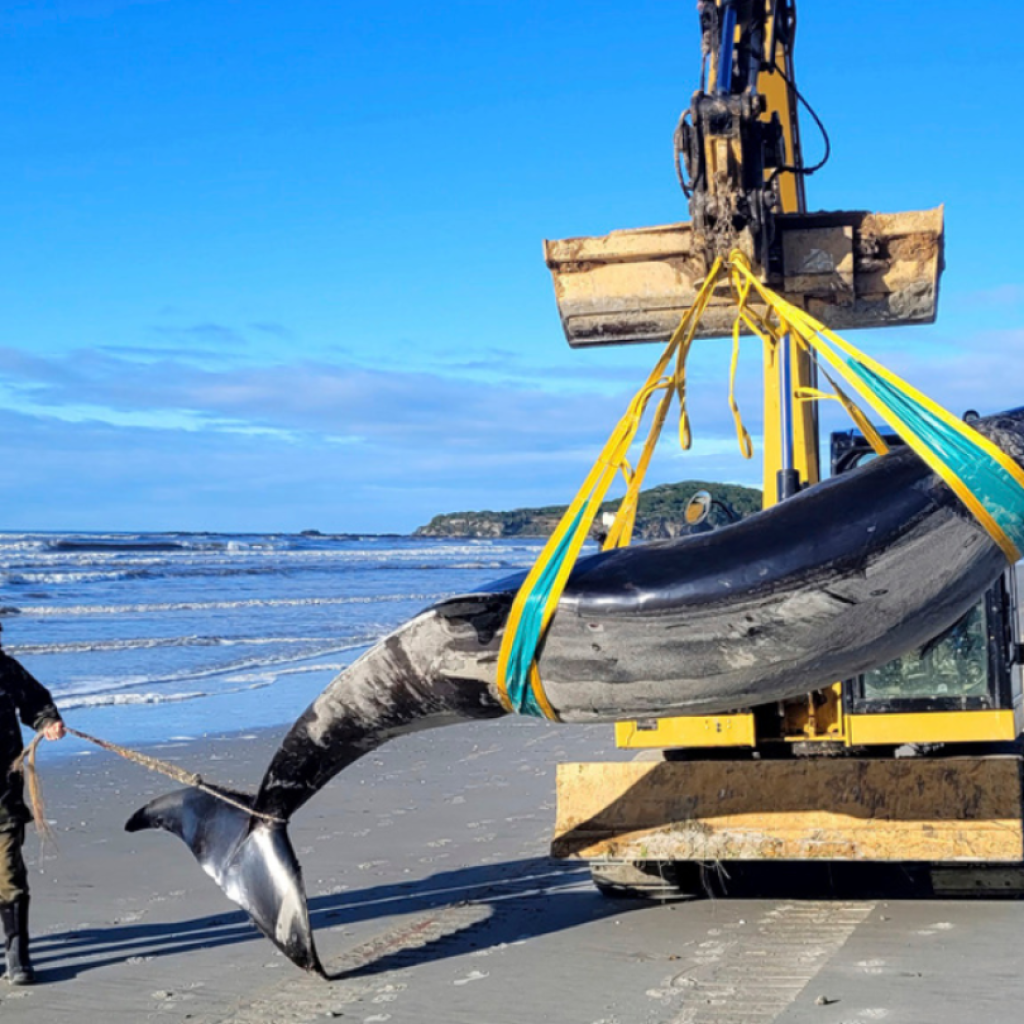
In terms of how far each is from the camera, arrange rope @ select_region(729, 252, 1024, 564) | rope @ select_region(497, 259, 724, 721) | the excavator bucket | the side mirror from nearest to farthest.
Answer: rope @ select_region(729, 252, 1024, 564), rope @ select_region(497, 259, 724, 721), the excavator bucket, the side mirror

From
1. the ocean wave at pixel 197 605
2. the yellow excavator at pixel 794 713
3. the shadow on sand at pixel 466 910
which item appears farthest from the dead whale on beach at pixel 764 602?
the ocean wave at pixel 197 605

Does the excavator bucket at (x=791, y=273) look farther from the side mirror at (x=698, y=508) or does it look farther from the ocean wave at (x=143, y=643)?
the ocean wave at (x=143, y=643)

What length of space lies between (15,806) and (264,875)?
1506 mm

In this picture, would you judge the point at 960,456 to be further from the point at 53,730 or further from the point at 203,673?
the point at 203,673

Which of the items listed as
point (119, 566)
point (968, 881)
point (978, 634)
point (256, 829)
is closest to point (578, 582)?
point (256, 829)

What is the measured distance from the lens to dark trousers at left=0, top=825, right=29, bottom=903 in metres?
6.46

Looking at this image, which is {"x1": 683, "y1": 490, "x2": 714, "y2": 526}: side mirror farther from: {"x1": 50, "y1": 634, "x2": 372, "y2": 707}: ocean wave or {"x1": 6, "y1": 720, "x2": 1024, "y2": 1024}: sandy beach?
{"x1": 50, "y1": 634, "x2": 372, "y2": 707}: ocean wave

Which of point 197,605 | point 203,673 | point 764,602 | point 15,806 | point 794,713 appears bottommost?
point 203,673

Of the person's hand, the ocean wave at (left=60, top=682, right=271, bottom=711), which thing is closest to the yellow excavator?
the person's hand

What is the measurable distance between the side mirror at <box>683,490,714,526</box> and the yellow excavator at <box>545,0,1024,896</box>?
0.03 meters

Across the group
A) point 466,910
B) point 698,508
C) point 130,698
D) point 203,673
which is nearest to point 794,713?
point 698,508

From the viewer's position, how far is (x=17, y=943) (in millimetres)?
6410

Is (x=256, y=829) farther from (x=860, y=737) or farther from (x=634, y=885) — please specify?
(x=860, y=737)

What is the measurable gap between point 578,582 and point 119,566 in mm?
50853
